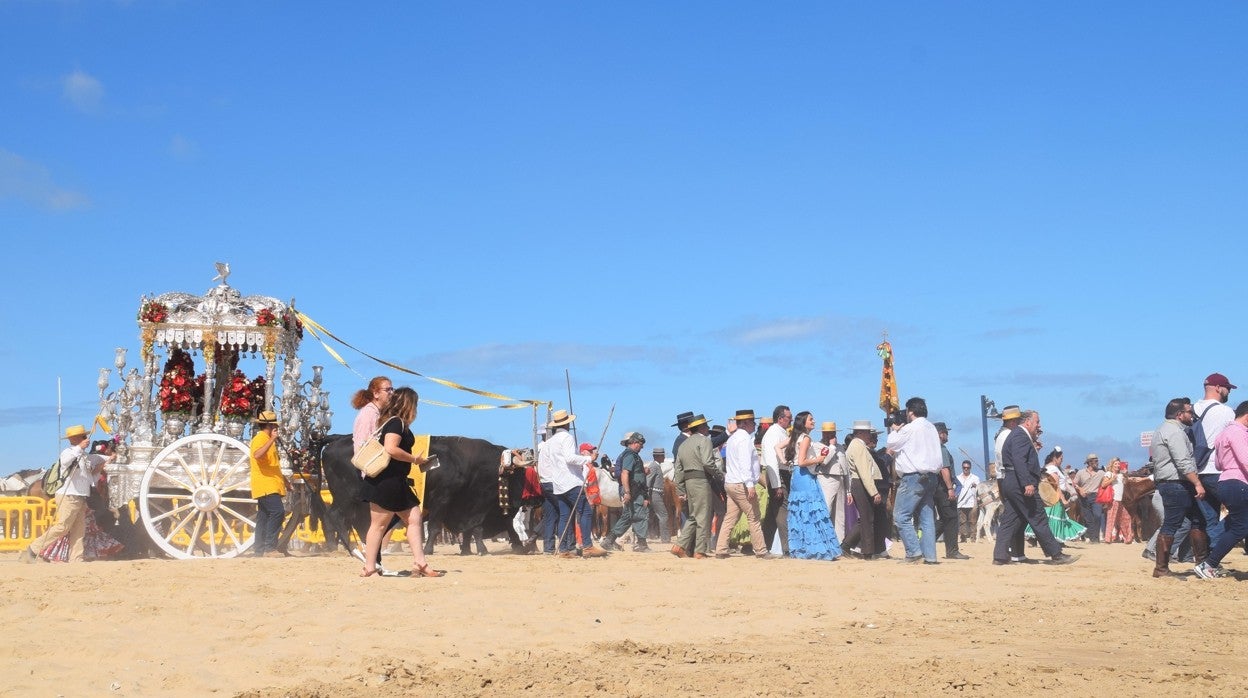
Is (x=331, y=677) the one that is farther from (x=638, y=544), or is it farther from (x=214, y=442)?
(x=638, y=544)

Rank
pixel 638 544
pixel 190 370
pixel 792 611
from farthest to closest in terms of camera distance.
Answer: pixel 638 544 → pixel 190 370 → pixel 792 611

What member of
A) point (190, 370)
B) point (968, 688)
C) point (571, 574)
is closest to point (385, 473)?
point (571, 574)

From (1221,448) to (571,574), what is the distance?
5.76 m

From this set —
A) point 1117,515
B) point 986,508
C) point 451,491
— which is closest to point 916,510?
point 451,491

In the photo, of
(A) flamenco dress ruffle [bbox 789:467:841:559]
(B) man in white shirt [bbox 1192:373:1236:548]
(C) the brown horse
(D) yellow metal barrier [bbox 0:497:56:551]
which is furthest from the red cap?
(D) yellow metal barrier [bbox 0:497:56:551]

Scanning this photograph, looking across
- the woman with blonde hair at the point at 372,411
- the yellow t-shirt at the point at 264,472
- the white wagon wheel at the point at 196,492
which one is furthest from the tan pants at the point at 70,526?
the woman with blonde hair at the point at 372,411

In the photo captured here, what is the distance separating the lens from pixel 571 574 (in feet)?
36.8

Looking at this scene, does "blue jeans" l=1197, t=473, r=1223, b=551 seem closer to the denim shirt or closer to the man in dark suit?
the denim shirt

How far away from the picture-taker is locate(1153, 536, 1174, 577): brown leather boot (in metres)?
11.4

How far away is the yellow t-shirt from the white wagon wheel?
46cm

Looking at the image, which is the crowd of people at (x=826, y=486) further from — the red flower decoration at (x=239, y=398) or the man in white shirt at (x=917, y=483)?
the red flower decoration at (x=239, y=398)

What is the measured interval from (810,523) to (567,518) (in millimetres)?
2844

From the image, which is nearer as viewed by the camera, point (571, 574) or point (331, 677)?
point (331, 677)

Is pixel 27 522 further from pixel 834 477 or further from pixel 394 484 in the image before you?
pixel 834 477
